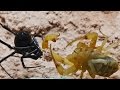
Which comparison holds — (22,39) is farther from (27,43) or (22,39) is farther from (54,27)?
(54,27)

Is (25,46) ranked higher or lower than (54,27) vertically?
lower

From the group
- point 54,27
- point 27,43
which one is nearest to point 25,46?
point 27,43
